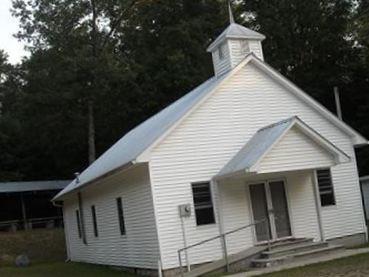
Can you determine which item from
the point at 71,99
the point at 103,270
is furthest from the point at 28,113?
the point at 103,270

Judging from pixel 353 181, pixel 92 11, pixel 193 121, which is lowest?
pixel 353 181

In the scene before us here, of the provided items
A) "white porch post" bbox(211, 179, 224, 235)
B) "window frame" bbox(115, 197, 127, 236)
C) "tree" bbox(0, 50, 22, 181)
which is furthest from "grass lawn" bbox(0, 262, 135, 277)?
"tree" bbox(0, 50, 22, 181)

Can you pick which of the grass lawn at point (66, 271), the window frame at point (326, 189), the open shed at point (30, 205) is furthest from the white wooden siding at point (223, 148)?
the open shed at point (30, 205)

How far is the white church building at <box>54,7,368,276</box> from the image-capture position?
67.2 ft

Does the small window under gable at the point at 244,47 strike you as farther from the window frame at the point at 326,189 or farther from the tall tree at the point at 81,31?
the tall tree at the point at 81,31

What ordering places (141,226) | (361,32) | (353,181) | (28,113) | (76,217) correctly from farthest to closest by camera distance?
1. (28,113)
2. (76,217)
3. (353,181)
4. (141,226)
5. (361,32)

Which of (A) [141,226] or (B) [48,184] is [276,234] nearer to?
(A) [141,226]

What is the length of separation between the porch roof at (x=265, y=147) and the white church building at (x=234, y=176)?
41mm

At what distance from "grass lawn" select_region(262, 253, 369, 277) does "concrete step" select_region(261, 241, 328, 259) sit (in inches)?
75.9

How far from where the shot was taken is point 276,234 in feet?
72.2

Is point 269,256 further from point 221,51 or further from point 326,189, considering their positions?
point 221,51

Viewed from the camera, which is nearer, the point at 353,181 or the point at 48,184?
the point at 353,181

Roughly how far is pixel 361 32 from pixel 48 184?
110 ft

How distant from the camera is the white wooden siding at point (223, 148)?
20.5 metres
